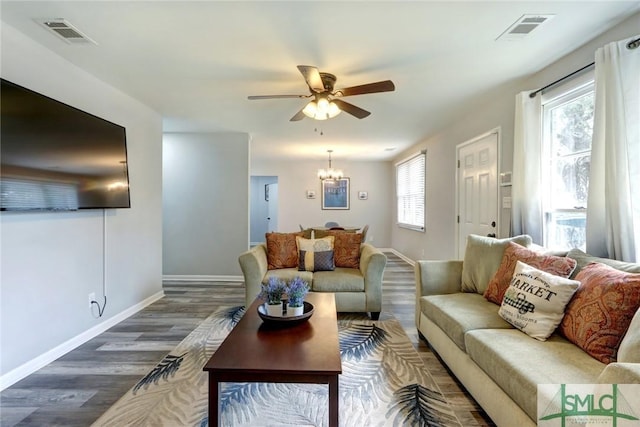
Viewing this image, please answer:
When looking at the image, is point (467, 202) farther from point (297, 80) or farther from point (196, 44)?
point (196, 44)

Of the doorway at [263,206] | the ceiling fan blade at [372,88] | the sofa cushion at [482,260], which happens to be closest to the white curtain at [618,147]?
the sofa cushion at [482,260]

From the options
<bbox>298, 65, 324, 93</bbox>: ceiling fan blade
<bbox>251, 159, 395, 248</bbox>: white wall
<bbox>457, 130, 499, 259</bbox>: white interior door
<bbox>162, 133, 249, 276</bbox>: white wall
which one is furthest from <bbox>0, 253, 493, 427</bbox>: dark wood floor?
<bbox>251, 159, 395, 248</bbox>: white wall

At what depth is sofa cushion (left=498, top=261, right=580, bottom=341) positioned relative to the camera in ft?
5.81

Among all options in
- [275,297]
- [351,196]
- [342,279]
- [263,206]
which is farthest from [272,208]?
[275,297]

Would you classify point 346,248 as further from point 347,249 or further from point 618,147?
point 618,147

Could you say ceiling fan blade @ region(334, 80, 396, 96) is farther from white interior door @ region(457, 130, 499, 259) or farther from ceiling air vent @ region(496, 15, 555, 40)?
white interior door @ region(457, 130, 499, 259)

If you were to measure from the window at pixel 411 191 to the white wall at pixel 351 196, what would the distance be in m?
0.64

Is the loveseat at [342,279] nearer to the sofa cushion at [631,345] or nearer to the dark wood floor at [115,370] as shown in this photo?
the dark wood floor at [115,370]

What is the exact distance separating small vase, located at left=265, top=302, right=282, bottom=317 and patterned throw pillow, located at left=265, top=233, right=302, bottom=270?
5.33 feet

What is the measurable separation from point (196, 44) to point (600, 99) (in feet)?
9.37

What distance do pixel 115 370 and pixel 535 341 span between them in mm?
2841

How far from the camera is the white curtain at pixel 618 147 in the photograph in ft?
6.33

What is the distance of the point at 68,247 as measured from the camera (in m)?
2.67

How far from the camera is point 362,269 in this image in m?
3.52
